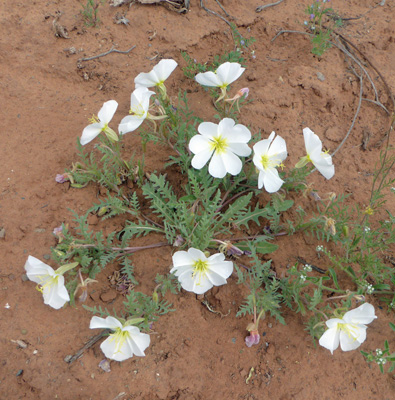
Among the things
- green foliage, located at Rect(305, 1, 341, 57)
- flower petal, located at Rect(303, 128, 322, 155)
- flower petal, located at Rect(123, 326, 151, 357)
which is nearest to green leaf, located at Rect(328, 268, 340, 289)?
flower petal, located at Rect(303, 128, 322, 155)

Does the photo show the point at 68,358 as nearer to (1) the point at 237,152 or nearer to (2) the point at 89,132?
(2) the point at 89,132

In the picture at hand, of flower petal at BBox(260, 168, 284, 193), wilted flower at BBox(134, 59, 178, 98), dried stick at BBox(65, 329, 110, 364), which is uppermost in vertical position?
wilted flower at BBox(134, 59, 178, 98)

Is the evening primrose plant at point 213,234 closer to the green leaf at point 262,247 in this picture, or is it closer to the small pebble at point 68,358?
the green leaf at point 262,247

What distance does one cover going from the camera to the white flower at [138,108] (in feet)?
5.39

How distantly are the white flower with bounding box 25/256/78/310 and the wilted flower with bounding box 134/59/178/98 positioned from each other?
973 millimetres

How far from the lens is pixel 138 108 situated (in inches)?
66.8

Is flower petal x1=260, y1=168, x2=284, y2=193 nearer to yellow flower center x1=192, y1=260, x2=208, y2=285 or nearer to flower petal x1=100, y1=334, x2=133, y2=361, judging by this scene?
yellow flower center x1=192, y1=260, x2=208, y2=285

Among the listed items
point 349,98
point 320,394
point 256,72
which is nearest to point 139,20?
point 256,72

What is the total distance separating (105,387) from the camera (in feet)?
5.17

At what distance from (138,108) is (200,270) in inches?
32.9

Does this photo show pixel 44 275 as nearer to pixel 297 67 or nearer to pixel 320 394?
pixel 320 394

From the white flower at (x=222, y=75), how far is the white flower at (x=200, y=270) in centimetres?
86

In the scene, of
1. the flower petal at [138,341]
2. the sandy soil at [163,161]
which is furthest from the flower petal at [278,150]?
the flower petal at [138,341]

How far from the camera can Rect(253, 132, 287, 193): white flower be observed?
5.16ft
